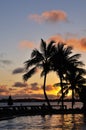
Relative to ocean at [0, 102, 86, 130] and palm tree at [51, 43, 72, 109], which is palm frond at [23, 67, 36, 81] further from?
ocean at [0, 102, 86, 130]

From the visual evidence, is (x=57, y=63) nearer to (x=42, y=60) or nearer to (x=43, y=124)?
(x=42, y=60)

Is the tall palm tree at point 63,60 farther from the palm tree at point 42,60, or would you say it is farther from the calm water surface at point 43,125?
the calm water surface at point 43,125

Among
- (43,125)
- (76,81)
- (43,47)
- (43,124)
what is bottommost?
(43,125)

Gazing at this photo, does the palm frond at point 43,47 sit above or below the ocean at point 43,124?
above

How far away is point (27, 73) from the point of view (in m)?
62.4

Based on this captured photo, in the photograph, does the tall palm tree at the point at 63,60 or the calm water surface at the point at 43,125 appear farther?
the tall palm tree at the point at 63,60

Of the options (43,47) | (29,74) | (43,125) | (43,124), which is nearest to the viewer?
(43,125)

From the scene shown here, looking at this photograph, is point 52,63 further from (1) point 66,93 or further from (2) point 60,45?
(1) point 66,93

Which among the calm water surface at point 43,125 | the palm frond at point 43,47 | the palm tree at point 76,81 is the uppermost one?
the palm frond at point 43,47

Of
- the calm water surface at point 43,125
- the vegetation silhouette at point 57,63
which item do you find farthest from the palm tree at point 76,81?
the calm water surface at point 43,125

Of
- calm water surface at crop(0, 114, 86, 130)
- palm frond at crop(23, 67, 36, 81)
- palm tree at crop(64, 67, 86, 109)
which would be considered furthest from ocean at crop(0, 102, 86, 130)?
palm tree at crop(64, 67, 86, 109)

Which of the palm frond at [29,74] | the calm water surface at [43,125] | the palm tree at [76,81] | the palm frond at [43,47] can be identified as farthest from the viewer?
the palm tree at [76,81]

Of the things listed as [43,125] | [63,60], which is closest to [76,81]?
[63,60]

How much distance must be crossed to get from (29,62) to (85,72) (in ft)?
30.4
